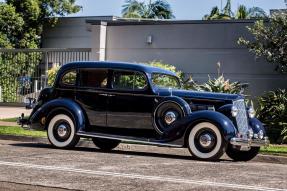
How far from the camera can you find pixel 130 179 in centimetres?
838

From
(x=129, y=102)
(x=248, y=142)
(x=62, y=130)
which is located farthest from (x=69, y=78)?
(x=248, y=142)

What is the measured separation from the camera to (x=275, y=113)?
58.2ft

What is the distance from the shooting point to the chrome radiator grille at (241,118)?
38.6 feet

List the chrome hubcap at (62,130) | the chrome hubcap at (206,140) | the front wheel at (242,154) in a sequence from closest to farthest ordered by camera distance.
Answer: the chrome hubcap at (206,140), the front wheel at (242,154), the chrome hubcap at (62,130)

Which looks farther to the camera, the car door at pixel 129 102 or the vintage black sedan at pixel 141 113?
the car door at pixel 129 102

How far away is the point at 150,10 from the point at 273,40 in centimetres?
2919

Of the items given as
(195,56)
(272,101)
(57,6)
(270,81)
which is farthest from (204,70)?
(57,6)

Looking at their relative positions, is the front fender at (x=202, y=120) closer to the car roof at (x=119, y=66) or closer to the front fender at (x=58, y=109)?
the car roof at (x=119, y=66)

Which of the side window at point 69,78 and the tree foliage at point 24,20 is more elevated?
the tree foliage at point 24,20

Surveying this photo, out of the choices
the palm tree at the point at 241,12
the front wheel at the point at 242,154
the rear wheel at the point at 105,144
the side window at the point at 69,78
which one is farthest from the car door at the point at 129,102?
the palm tree at the point at 241,12

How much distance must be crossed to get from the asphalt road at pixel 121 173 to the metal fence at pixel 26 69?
566 inches

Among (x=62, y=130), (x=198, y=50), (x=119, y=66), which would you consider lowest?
(x=62, y=130)

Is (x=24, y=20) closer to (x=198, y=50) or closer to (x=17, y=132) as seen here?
(x=198, y=50)

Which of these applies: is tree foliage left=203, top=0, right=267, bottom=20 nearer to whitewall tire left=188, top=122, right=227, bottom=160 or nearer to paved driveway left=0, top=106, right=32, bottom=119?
paved driveway left=0, top=106, right=32, bottom=119
